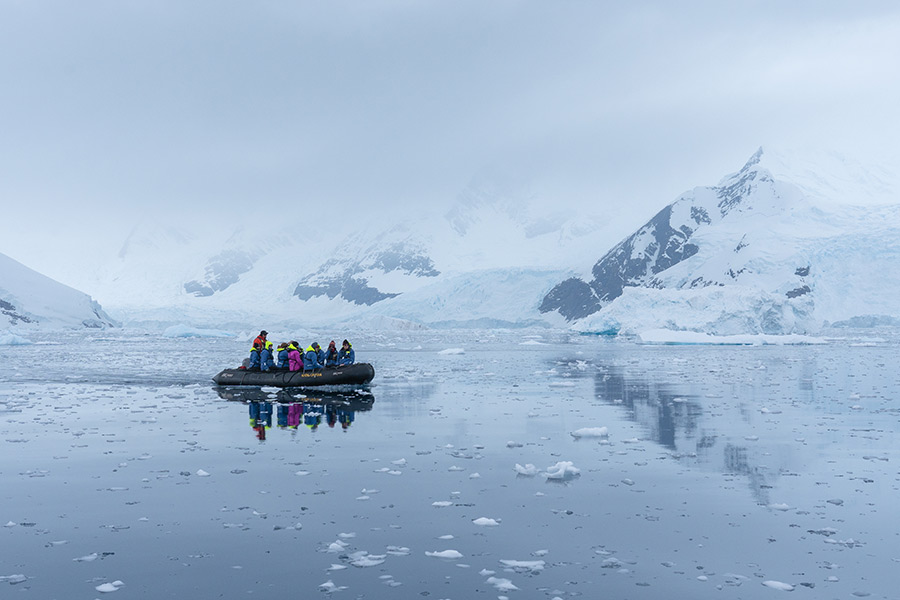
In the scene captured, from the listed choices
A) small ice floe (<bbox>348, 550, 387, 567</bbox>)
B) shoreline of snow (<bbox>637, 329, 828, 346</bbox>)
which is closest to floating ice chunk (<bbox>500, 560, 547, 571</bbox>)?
small ice floe (<bbox>348, 550, 387, 567</bbox>)

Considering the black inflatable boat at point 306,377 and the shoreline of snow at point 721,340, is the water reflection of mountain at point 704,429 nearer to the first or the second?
the black inflatable boat at point 306,377

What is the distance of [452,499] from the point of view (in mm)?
9469

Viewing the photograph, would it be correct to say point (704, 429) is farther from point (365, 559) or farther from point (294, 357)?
point (294, 357)

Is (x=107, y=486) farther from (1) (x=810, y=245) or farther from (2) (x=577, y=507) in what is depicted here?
(1) (x=810, y=245)

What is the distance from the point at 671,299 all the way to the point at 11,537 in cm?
6829

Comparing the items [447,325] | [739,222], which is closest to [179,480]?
[447,325]

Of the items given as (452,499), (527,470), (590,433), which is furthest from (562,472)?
(590,433)

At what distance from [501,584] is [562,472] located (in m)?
4.33

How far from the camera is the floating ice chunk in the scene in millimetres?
6953

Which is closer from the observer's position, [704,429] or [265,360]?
[704,429]

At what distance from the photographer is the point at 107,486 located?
401 inches

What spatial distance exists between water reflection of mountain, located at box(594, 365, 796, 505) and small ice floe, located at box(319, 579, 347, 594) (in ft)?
17.9

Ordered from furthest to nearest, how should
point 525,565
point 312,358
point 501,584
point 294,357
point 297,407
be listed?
1. point 294,357
2. point 312,358
3. point 297,407
4. point 525,565
5. point 501,584

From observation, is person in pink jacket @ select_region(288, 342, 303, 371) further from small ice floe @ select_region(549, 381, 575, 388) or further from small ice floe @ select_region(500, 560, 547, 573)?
small ice floe @ select_region(500, 560, 547, 573)
